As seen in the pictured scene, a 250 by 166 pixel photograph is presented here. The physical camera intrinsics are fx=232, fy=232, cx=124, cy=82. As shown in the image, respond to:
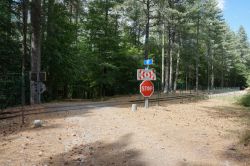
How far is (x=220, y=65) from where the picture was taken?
44625mm

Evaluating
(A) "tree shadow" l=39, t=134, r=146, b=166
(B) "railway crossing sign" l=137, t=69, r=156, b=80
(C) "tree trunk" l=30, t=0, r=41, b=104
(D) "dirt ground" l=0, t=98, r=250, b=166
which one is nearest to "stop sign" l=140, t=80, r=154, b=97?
(B) "railway crossing sign" l=137, t=69, r=156, b=80

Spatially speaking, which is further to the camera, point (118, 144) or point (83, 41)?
point (83, 41)

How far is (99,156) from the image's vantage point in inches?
191

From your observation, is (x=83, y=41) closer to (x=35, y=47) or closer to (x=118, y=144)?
(x=35, y=47)

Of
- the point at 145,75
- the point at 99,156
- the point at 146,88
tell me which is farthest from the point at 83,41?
the point at 99,156

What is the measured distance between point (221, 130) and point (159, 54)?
28.6m

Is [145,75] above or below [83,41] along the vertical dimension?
below

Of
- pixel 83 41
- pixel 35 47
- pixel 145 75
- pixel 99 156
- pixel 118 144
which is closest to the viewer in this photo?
pixel 99 156

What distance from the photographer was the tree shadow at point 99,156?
178 inches

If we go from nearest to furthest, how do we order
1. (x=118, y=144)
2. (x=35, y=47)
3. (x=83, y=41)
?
(x=118, y=144)
(x=35, y=47)
(x=83, y=41)

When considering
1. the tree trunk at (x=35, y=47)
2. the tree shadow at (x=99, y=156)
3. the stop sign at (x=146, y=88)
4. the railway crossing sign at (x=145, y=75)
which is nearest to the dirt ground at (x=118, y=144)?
the tree shadow at (x=99, y=156)

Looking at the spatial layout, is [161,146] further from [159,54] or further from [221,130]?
[159,54]

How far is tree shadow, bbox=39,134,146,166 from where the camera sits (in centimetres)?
453

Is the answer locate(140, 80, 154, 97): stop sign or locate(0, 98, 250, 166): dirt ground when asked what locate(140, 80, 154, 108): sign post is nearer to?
locate(140, 80, 154, 97): stop sign
